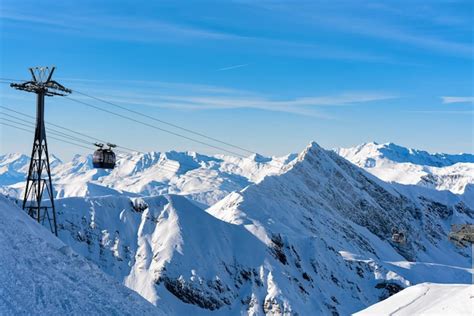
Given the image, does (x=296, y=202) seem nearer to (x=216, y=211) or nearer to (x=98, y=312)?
(x=216, y=211)

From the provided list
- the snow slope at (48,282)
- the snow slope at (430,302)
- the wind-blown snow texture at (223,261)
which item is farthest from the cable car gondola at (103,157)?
the wind-blown snow texture at (223,261)

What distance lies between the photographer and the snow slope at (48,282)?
80.7 ft

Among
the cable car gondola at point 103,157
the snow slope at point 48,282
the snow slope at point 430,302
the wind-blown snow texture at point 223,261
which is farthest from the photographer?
the wind-blown snow texture at point 223,261

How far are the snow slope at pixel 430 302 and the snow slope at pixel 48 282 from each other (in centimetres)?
2028

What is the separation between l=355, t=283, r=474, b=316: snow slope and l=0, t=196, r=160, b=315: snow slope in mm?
20282

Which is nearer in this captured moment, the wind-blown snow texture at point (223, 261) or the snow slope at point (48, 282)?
the snow slope at point (48, 282)

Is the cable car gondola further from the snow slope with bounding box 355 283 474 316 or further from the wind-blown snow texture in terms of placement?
the wind-blown snow texture

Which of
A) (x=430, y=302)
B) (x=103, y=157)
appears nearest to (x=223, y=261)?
(x=103, y=157)

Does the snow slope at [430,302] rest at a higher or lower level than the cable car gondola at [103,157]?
lower

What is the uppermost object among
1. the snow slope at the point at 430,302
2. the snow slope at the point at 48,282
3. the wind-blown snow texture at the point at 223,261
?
the snow slope at the point at 48,282

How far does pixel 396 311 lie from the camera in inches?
1740

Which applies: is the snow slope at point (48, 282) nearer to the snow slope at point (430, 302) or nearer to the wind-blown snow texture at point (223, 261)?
the snow slope at point (430, 302)

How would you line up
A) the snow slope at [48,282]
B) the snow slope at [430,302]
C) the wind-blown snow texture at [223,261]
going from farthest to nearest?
the wind-blown snow texture at [223,261]
the snow slope at [430,302]
the snow slope at [48,282]

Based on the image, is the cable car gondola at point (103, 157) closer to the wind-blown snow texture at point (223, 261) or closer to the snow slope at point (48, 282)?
the snow slope at point (48, 282)
